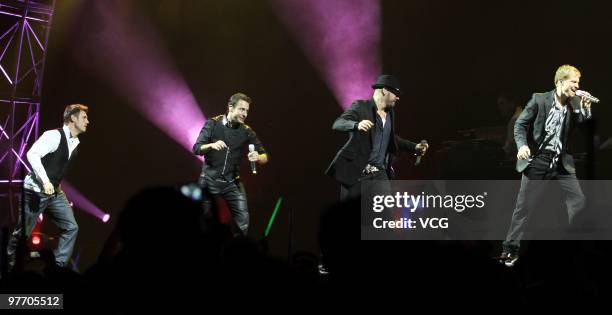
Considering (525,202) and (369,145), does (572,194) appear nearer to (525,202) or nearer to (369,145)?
(525,202)

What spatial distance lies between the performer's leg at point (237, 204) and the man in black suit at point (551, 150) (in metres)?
3.06

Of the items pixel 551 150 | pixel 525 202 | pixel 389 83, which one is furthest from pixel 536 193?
pixel 389 83

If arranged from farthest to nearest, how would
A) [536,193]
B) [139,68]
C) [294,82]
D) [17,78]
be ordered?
[139,68]
[294,82]
[17,78]
[536,193]

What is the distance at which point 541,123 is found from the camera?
648 cm

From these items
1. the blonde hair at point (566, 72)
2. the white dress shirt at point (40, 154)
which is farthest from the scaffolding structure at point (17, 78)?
the blonde hair at point (566, 72)

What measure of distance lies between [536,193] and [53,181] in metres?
5.12

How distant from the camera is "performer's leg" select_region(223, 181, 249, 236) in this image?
305 inches

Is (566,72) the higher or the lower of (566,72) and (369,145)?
the higher

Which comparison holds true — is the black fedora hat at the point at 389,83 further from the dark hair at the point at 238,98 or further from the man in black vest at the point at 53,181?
the man in black vest at the point at 53,181

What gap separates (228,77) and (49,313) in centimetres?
916

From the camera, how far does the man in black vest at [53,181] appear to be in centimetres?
671

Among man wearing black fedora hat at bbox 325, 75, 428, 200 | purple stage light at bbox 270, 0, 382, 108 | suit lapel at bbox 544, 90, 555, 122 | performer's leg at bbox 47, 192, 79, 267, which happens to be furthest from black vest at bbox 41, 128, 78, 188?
suit lapel at bbox 544, 90, 555, 122

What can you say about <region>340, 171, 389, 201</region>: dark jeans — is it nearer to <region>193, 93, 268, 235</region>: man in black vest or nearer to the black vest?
<region>193, 93, 268, 235</region>: man in black vest

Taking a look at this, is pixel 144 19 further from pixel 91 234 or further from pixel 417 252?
pixel 417 252
